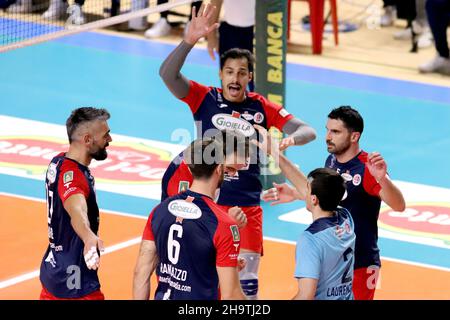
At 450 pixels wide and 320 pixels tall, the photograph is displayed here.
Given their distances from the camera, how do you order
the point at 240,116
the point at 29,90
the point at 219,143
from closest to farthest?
the point at 219,143, the point at 240,116, the point at 29,90

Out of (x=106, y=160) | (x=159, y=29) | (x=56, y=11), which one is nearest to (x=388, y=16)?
(x=159, y=29)

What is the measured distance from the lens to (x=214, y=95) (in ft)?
36.5

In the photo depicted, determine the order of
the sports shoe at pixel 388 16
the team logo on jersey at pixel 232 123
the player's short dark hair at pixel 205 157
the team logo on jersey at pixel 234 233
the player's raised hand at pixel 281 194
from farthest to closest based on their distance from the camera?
the sports shoe at pixel 388 16
the team logo on jersey at pixel 232 123
the player's raised hand at pixel 281 194
the player's short dark hair at pixel 205 157
the team logo on jersey at pixel 234 233

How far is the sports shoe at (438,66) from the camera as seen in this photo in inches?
859

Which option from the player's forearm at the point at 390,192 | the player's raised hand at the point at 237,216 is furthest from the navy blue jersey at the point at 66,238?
the player's forearm at the point at 390,192

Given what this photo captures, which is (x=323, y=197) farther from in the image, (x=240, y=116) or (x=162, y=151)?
(x=162, y=151)

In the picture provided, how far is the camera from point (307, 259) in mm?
8164

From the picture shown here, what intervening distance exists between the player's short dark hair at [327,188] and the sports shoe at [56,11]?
1695cm

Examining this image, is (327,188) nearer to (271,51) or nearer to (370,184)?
A: (370,184)

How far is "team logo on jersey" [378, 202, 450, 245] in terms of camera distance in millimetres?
14203

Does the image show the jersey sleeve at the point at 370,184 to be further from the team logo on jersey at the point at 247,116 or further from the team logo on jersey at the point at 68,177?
the team logo on jersey at the point at 68,177

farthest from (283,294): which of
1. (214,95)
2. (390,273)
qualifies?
(214,95)

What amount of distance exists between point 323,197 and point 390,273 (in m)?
4.62
